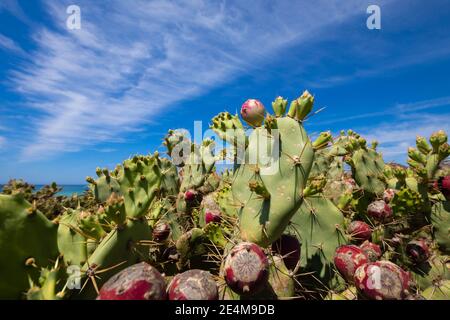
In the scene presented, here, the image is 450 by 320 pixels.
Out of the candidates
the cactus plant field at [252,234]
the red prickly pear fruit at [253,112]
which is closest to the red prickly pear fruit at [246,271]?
the cactus plant field at [252,234]

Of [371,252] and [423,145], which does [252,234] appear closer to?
[371,252]

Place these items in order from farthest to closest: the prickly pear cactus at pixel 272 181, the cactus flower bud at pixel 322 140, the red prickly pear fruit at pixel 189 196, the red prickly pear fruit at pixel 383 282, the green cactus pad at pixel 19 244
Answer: the red prickly pear fruit at pixel 189 196, the cactus flower bud at pixel 322 140, the prickly pear cactus at pixel 272 181, the red prickly pear fruit at pixel 383 282, the green cactus pad at pixel 19 244

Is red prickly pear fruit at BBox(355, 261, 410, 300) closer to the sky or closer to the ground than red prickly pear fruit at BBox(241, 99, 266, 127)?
closer to the ground

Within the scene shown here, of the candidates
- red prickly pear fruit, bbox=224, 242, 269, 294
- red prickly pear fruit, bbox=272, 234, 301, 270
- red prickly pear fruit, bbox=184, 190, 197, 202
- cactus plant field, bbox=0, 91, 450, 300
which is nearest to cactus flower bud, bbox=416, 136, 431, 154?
cactus plant field, bbox=0, 91, 450, 300

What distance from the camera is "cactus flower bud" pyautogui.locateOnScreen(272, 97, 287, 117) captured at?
186 cm

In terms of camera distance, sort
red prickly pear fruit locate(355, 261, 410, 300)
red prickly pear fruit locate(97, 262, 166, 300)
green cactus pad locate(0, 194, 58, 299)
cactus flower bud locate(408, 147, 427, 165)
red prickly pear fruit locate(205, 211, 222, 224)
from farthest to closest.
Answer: cactus flower bud locate(408, 147, 427, 165) < red prickly pear fruit locate(205, 211, 222, 224) < red prickly pear fruit locate(355, 261, 410, 300) < green cactus pad locate(0, 194, 58, 299) < red prickly pear fruit locate(97, 262, 166, 300)

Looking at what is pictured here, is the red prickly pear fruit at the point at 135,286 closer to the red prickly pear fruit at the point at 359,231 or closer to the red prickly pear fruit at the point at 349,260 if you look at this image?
the red prickly pear fruit at the point at 349,260

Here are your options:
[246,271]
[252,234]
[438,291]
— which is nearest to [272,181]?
[252,234]

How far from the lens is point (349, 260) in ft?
5.45

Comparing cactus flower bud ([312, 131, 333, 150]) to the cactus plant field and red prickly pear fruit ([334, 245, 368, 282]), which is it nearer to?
the cactus plant field

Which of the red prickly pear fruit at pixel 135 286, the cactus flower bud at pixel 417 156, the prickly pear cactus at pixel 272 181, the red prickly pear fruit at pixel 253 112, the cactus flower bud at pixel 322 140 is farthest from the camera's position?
the cactus flower bud at pixel 417 156

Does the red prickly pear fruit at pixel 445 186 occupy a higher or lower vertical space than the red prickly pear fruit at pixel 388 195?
higher

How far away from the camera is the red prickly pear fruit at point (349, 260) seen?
1633 millimetres

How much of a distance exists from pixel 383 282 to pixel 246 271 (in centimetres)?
63
